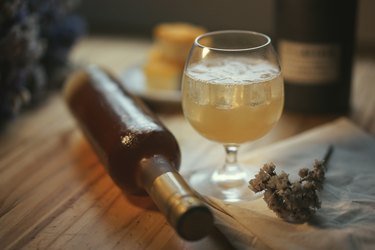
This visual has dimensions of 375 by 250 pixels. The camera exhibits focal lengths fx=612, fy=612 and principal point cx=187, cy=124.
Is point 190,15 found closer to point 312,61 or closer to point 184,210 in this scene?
point 312,61

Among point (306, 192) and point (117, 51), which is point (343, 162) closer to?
point (306, 192)

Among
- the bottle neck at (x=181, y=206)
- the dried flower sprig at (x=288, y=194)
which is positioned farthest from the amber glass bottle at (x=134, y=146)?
the dried flower sprig at (x=288, y=194)

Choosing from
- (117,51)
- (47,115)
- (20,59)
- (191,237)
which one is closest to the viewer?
Answer: (191,237)

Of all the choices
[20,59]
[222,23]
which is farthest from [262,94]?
[222,23]

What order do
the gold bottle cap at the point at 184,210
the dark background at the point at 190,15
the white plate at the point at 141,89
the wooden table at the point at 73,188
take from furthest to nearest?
the dark background at the point at 190,15 → the white plate at the point at 141,89 → the wooden table at the point at 73,188 → the gold bottle cap at the point at 184,210

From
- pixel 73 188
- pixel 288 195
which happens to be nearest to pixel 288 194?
pixel 288 195

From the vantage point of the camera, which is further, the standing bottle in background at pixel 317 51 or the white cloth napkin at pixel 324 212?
the standing bottle in background at pixel 317 51

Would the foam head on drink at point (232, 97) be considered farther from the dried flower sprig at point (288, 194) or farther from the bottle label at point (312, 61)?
the bottle label at point (312, 61)

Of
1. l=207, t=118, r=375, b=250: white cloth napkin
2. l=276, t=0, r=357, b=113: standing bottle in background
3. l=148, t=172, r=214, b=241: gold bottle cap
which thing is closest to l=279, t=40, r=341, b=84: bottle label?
l=276, t=0, r=357, b=113: standing bottle in background
